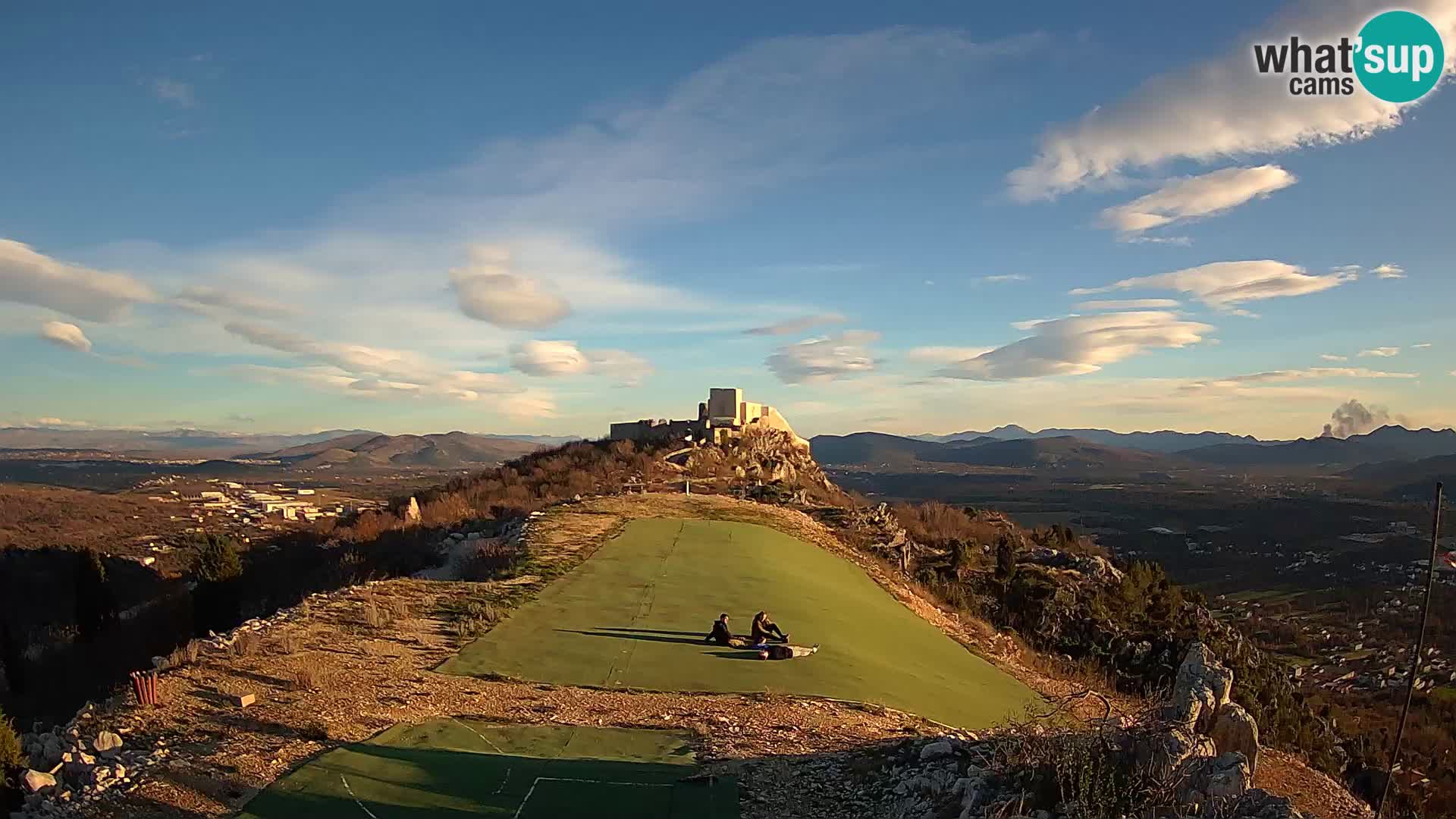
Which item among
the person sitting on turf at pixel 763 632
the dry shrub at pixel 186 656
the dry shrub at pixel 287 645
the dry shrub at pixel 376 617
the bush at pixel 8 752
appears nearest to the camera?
the bush at pixel 8 752

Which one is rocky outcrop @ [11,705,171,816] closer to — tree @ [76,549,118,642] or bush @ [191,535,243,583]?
bush @ [191,535,243,583]

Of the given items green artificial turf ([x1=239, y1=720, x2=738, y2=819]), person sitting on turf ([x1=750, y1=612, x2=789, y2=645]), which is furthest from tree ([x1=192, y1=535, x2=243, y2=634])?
person sitting on turf ([x1=750, y1=612, x2=789, y2=645])

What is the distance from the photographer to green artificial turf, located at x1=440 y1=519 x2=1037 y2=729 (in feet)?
38.7

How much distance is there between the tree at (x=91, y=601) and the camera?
80.6 feet

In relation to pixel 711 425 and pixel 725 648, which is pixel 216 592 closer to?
pixel 725 648

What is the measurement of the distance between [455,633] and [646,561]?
6.83m

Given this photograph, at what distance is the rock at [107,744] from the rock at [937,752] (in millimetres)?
7834

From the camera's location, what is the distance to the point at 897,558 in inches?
1104

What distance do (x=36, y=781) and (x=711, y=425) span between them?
41.6 m

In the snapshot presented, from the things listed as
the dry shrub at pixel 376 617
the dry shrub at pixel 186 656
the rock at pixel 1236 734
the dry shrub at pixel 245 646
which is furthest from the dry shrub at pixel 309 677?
the rock at pixel 1236 734

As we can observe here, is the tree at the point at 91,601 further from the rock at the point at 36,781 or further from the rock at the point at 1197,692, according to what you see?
the rock at the point at 1197,692

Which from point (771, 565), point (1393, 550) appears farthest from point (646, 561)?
point (1393, 550)

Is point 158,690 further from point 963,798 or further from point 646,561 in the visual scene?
point 646,561

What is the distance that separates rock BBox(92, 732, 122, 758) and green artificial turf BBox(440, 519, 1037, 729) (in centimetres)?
383
